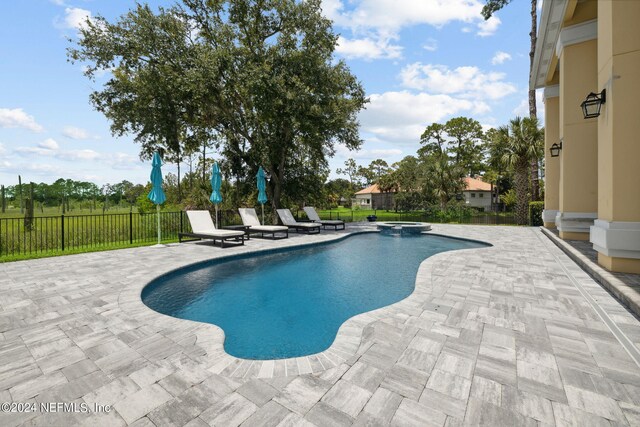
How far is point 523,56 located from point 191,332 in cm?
2601

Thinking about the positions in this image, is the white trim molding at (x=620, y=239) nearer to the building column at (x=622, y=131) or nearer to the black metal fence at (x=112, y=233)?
the building column at (x=622, y=131)

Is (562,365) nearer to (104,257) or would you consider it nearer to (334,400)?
(334,400)

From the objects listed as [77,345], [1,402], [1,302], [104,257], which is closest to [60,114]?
[104,257]

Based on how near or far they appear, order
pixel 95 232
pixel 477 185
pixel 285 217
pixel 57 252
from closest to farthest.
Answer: pixel 57 252
pixel 95 232
pixel 285 217
pixel 477 185

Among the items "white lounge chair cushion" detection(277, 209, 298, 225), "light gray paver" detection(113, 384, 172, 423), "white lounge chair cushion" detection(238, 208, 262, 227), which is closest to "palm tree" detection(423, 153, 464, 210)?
"white lounge chair cushion" detection(277, 209, 298, 225)

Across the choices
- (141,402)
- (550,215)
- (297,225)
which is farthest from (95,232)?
(550,215)

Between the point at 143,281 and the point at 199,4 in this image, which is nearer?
the point at 143,281

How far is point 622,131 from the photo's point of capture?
15.9 ft

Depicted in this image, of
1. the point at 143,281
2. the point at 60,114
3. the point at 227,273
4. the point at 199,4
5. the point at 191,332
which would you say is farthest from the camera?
the point at 199,4

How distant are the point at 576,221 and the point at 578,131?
2.69 meters

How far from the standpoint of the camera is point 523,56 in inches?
796

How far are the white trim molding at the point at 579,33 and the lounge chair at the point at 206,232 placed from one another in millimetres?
11614

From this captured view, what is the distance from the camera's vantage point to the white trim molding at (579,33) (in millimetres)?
8062

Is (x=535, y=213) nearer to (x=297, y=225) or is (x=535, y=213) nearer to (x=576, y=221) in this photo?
(x=576, y=221)
